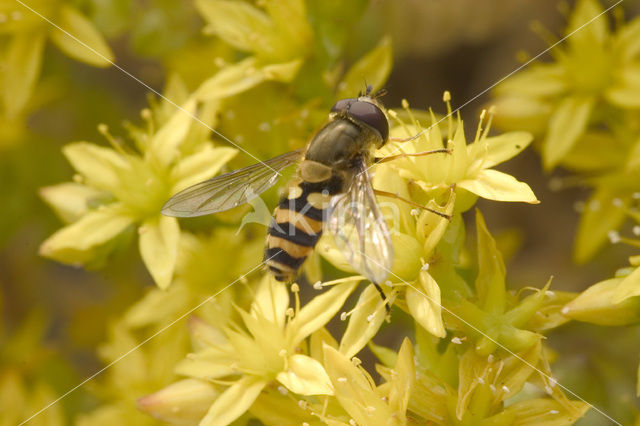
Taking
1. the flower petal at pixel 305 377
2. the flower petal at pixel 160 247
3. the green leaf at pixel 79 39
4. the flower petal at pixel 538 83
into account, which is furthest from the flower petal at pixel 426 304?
the green leaf at pixel 79 39

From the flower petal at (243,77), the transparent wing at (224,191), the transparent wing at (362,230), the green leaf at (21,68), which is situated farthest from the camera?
the green leaf at (21,68)

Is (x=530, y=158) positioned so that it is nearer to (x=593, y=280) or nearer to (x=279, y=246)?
(x=593, y=280)

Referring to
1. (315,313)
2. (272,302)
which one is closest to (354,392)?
(315,313)

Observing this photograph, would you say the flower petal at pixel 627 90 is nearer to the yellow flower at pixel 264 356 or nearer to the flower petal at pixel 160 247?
the yellow flower at pixel 264 356

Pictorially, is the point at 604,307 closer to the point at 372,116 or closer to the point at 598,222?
the point at 372,116

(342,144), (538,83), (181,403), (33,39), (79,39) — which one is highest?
(33,39)
